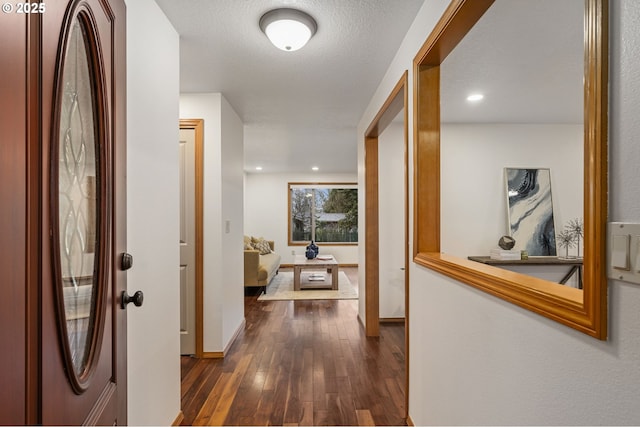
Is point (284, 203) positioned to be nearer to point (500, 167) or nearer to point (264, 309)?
point (264, 309)

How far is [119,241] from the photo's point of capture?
3.63ft

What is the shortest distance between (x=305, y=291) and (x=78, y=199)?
5115mm

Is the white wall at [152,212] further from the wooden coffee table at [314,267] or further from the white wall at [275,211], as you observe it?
the white wall at [275,211]

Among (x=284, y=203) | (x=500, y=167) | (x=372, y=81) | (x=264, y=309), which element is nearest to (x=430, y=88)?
(x=372, y=81)

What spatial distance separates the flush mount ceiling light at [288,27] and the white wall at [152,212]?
60 centimetres

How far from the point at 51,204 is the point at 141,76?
116 cm

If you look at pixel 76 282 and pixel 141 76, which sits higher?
pixel 141 76

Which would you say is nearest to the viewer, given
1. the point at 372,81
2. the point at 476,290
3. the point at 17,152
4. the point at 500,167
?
the point at 17,152

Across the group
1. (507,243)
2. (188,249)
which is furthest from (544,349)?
(507,243)

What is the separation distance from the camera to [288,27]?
188cm

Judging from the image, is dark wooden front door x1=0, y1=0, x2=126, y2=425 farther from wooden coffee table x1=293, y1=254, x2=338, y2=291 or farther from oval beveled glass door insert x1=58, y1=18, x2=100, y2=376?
wooden coffee table x1=293, y1=254, x2=338, y2=291

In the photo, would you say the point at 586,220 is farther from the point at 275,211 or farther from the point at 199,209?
the point at 275,211

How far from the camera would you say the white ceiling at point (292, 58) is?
185cm

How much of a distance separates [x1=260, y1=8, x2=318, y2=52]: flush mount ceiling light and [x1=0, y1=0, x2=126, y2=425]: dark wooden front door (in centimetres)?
93
